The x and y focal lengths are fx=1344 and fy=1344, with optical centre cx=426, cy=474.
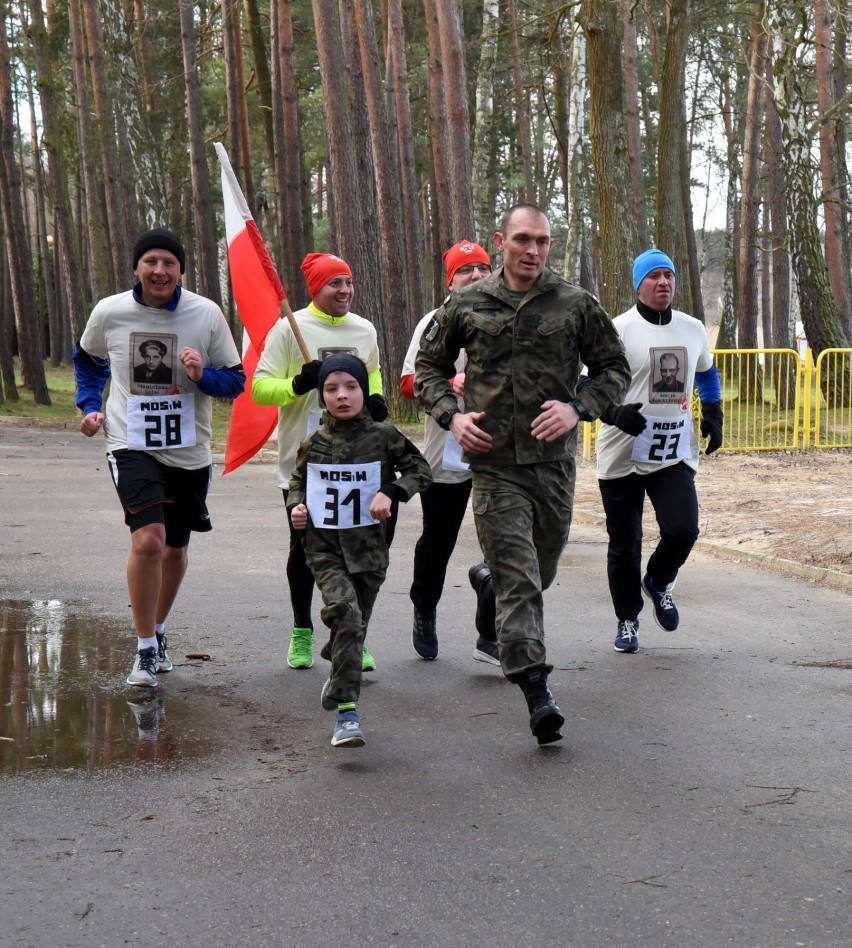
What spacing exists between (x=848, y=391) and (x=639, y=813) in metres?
17.0

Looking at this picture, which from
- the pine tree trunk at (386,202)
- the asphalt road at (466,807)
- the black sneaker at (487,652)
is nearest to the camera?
the asphalt road at (466,807)

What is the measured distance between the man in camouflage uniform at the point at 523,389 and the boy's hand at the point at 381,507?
0.38 meters

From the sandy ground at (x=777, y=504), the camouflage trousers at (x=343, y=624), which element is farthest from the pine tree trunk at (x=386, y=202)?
the camouflage trousers at (x=343, y=624)

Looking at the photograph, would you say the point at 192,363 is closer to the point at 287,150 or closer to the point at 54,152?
the point at 287,150

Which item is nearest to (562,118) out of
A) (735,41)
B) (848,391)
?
(735,41)

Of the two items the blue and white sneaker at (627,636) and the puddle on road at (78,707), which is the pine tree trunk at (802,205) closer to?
the blue and white sneaker at (627,636)

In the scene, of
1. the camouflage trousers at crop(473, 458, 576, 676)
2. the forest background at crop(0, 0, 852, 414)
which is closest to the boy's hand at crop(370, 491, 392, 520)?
the camouflage trousers at crop(473, 458, 576, 676)

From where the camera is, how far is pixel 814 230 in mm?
25125

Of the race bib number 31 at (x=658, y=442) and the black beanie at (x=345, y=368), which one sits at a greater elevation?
the black beanie at (x=345, y=368)

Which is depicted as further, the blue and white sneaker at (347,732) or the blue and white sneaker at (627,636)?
the blue and white sneaker at (627,636)

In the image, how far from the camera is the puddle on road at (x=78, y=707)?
5293 millimetres

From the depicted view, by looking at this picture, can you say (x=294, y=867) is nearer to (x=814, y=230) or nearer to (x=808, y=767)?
(x=808, y=767)

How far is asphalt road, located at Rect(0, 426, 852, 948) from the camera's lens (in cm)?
366

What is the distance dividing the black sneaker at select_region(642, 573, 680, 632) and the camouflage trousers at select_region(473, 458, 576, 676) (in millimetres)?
1730
